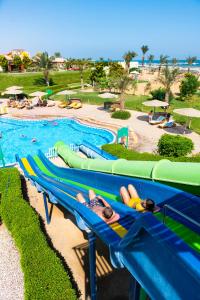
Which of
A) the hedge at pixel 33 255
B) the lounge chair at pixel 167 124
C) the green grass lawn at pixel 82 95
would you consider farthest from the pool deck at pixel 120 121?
the hedge at pixel 33 255

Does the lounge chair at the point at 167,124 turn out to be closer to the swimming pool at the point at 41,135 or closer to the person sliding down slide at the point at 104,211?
the swimming pool at the point at 41,135

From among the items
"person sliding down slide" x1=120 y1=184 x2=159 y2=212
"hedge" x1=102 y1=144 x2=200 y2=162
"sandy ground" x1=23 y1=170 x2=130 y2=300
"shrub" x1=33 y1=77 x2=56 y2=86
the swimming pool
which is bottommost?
"sandy ground" x1=23 y1=170 x2=130 y2=300

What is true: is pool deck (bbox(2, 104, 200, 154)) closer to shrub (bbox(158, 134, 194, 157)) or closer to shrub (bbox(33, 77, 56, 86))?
shrub (bbox(158, 134, 194, 157))

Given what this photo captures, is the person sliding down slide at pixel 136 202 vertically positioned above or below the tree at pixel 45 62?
below

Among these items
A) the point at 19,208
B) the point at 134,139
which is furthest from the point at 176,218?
the point at 134,139

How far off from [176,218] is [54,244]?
18.6 feet

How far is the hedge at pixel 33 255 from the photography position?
6554 mm

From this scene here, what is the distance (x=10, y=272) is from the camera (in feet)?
26.6

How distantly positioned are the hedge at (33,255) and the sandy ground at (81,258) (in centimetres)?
86

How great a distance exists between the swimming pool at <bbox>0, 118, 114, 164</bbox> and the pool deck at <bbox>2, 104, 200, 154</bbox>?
3.69 ft

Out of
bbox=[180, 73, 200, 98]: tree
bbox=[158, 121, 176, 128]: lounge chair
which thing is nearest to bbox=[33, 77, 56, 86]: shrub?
bbox=[180, 73, 200, 98]: tree

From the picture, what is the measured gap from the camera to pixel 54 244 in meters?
9.24

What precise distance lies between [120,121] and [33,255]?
61.9ft

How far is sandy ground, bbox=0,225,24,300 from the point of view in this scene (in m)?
7.37
